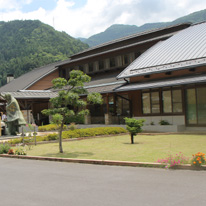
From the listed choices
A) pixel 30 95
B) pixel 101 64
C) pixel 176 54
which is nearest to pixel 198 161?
pixel 176 54

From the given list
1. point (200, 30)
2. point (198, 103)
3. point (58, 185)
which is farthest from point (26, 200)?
point (200, 30)

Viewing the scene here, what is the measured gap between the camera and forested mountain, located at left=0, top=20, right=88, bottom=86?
3531 inches

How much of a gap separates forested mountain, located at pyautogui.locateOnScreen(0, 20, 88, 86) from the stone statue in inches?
2525

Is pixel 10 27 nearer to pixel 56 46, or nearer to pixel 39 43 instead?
pixel 39 43

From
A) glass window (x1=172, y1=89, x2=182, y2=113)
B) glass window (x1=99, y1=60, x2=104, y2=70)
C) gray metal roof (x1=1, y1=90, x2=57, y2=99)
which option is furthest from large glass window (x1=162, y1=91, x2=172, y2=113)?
gray metal roof (x1=1, y1=90, x2=57, y2=99)

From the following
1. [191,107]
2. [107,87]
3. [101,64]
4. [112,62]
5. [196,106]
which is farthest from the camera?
[101,64]

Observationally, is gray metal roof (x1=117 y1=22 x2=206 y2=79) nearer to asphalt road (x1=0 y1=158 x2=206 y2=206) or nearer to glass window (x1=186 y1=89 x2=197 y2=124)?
glass window (x1=186 y1=89 x2=197 y2=124)

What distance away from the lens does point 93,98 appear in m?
13.9

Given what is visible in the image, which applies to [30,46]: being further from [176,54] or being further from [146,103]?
[176,54]

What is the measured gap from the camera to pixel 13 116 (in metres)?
22.9

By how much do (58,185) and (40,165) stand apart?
12.4ft

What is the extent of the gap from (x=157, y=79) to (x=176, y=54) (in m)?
2.37

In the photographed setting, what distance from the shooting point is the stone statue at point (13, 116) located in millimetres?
22891

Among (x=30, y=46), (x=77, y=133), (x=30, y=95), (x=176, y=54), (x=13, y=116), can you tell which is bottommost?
(x=77, y=133)
